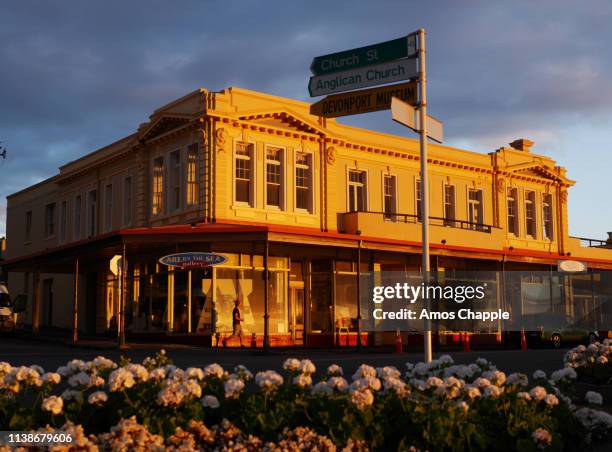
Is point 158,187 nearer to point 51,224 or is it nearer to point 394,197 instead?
point 394,197

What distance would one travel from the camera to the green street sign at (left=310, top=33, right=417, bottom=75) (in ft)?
35.3

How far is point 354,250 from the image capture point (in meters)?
31.5

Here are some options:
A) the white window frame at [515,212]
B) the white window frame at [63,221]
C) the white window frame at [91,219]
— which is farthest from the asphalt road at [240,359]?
the white window frame at [515,212]

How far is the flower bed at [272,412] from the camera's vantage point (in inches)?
237

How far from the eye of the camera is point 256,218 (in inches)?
1228

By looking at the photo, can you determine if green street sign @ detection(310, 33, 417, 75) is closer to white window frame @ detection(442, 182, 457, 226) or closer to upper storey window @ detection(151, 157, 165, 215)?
upper storey window @ detection(151, 157, 165, 215)

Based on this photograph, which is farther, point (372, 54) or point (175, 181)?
point (175, 181)

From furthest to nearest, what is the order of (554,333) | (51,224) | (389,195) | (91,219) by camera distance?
(51,224) → (91,219) → (389,195) → (554,333)

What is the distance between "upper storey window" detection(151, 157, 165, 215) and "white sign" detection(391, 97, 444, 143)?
22759 mm

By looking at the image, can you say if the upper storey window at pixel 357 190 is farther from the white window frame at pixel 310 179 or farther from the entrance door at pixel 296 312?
the entrance door at pixel 296 312

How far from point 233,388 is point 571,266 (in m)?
34.9

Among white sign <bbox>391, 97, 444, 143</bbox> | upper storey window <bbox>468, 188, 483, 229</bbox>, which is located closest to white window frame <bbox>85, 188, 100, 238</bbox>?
upper storey window <bbox>468, 188, 483, 229</bbox>

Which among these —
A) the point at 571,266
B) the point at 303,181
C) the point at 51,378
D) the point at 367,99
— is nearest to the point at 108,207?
the point at 303,181

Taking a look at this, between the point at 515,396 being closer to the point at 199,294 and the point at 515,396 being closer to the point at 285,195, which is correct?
the point at 199,294
